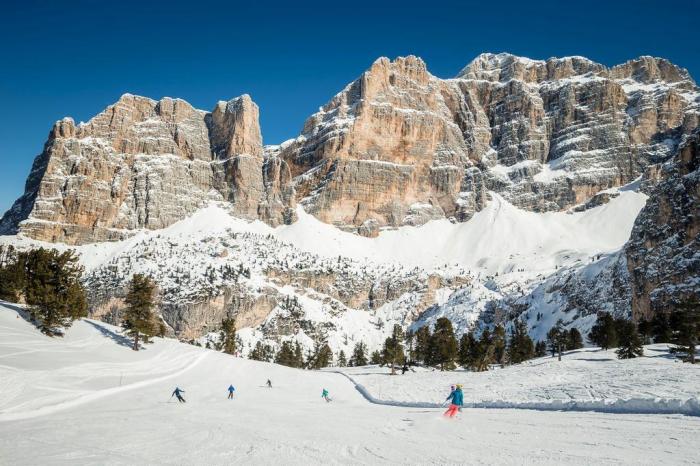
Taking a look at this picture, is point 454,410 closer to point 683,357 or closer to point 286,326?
point 683,357

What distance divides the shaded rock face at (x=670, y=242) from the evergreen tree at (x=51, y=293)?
100 metres

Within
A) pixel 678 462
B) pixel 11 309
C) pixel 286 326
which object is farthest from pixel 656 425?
pixel 286 326

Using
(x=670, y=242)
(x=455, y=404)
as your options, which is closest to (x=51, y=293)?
(x=455, y=404)

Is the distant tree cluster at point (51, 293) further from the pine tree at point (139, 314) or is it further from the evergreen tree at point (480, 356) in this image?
the evergreen tree at point (480, 356)

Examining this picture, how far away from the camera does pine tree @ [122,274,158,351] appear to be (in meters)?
56.8

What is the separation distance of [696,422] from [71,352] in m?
47.1

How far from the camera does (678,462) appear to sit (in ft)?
32.2

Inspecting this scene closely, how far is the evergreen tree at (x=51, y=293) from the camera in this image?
153ft

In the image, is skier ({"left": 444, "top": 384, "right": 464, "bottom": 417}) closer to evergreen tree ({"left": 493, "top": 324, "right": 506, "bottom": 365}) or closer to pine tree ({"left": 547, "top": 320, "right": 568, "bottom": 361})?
evergreen tree ({"left": 493, "top": 324, "right": 506, "bottom": 365})

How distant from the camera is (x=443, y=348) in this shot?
79938mm

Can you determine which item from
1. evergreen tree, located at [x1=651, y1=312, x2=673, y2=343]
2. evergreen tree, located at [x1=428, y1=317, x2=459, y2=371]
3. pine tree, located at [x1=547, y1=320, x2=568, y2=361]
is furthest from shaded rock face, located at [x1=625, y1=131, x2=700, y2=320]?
evergreen tree, located at [x1=428, y1=317, x2=459, y2=371]

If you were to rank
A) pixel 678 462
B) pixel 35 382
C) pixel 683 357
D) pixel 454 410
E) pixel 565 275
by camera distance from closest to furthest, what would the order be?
pixel 678 462
pixel 454 410
pixel 35 382
pixel 683 357
pixel 565 275

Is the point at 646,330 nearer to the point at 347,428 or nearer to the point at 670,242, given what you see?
the point at 670,242

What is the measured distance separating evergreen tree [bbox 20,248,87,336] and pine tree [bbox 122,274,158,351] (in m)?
5.29
